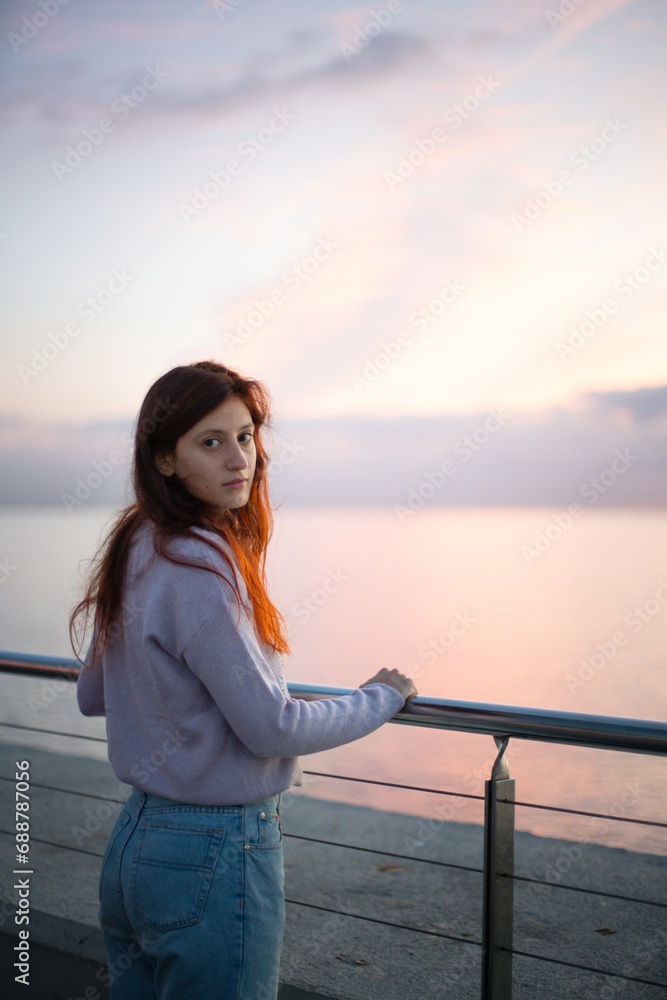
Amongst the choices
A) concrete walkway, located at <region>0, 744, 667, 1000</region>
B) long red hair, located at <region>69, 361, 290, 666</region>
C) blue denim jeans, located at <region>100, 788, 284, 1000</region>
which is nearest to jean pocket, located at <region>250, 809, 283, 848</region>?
blue denim jeans, located at <region>100, 788, 284, 1000</region>

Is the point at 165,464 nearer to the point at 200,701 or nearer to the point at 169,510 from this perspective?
the point at 169,510

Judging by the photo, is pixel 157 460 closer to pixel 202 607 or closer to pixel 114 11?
pixel 202 607

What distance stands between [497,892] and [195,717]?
735 mm

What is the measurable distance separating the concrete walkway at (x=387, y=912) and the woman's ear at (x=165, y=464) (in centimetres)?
122

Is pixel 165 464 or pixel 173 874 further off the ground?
pixel 165 464

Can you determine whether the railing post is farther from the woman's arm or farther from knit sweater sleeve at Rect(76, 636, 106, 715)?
knit sweater sleeve at Rect(76, 636, 106, 715)

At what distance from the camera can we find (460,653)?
11.2 metres

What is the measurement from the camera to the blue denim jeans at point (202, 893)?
1.18 meters

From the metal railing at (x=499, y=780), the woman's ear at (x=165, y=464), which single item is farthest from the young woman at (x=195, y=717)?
the metal railing at (x=499, y=780)

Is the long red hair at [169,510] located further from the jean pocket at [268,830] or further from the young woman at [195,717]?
the jean pocket at [268,830]

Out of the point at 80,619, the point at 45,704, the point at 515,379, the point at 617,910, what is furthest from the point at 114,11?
the point at 515,379

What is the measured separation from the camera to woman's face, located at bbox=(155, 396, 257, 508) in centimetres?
133

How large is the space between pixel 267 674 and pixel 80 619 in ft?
1.72

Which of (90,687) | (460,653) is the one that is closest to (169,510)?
(90,687)
